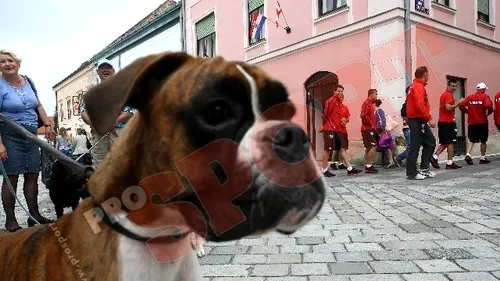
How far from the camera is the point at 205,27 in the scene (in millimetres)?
18656

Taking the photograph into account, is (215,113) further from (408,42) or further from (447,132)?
(408,42)

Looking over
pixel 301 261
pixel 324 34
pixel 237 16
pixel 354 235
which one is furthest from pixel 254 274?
pixel 237 16

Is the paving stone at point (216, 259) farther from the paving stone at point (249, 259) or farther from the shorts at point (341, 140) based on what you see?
the shorts at point (341, 140)

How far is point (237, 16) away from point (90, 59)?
2157cm

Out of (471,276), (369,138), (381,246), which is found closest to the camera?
(471,276)

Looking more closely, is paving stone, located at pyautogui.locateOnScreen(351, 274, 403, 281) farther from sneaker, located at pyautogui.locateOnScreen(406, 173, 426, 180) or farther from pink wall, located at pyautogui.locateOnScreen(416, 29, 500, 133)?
pink wall, located at pyautogui.locateOnScreen(416, 29, 500, 133)

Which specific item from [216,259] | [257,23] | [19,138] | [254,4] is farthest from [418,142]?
[254,4]

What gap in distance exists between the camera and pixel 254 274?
10.0ft

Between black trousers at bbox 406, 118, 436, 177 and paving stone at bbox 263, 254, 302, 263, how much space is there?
16.9 feet

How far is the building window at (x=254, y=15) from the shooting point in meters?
15.1

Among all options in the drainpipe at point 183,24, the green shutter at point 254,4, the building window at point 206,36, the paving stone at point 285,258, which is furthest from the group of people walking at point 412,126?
the drainpipe at point 183,24

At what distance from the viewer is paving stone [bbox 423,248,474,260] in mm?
3283

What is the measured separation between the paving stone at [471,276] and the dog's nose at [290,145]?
202 centimetres

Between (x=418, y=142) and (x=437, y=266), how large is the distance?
5.15m
